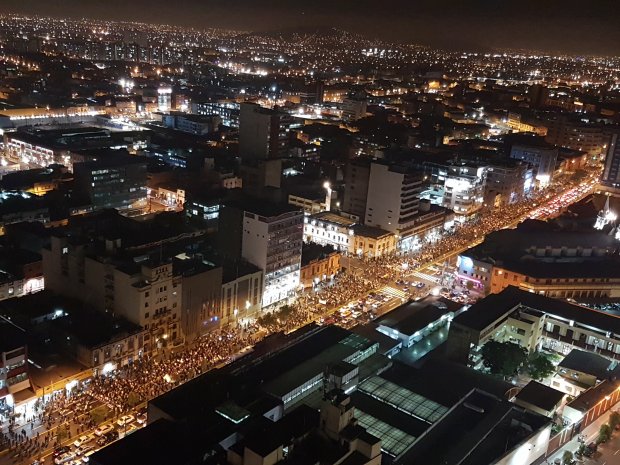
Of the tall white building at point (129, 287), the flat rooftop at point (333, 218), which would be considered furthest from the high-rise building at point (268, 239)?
the flat rooftop at point (333, 218)

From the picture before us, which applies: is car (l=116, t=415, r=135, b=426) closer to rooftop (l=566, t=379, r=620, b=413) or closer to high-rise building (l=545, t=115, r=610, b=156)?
rooftop (l=566, t=379, r=620, b=413)

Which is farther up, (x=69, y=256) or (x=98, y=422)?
(x=69, y=256)

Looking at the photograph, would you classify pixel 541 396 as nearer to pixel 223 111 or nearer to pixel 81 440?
pixel 81 440

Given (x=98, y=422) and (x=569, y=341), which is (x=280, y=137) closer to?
(x=569, y=341)

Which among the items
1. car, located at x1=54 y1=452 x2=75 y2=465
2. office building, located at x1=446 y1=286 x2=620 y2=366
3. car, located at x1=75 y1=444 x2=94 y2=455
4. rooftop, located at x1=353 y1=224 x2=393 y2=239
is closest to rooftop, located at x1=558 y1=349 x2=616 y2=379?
office building, located at x1=446 y1=286 x2=620 y2=366

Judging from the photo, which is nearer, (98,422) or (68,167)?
(98,422)

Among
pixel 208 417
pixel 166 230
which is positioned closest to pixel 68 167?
pixel 166 230

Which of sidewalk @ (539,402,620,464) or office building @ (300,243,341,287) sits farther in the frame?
office building @ (300,243,341,287)

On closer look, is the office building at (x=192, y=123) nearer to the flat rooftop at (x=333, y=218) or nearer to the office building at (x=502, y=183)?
the flat rooftop at (x=333, y=218)
